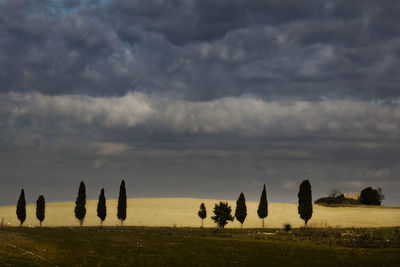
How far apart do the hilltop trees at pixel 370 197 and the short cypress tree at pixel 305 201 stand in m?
79.0

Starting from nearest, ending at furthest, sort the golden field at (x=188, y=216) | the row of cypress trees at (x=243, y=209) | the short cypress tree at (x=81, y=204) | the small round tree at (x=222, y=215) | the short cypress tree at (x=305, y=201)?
the small round tree at (x=222, y=215) < the row of cypress trees at (x=243, y=209) < the short cypress tree at (x=305, y=201) < the short cypress tree at (x=81, y=204) < the golden field at (x=188, y=216)

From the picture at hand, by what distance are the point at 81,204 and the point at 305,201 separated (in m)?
44.5

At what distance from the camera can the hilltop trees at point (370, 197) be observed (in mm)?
157125

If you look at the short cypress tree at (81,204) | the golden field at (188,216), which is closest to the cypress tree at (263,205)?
the golden field at (188,216)

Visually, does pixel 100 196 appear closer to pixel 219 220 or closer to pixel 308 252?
pixel 219 220

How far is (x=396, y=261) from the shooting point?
132 feet

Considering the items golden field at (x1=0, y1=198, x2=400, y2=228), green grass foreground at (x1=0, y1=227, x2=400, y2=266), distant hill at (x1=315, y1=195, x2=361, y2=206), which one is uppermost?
distant hill at (x1=315, y1=195, x2=361, y2=206)

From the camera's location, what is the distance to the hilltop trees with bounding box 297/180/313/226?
285ft

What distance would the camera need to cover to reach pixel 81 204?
95625 millimetres

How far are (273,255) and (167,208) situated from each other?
81985 millimetres

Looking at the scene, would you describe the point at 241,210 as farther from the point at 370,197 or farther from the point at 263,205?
the point at 370,197

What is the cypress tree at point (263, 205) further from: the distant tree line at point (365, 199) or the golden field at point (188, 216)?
the distant tree line at point (365, 199)

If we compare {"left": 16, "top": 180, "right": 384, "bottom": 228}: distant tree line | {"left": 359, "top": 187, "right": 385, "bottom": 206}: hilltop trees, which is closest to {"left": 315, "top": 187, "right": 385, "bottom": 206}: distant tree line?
{"left": 359, "top": 187, "right": 385, "bottom": 206}: hilltop trees

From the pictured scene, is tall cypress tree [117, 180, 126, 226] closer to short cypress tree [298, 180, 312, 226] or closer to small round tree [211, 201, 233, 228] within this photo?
small round tree [211, 201, 233, 228]
